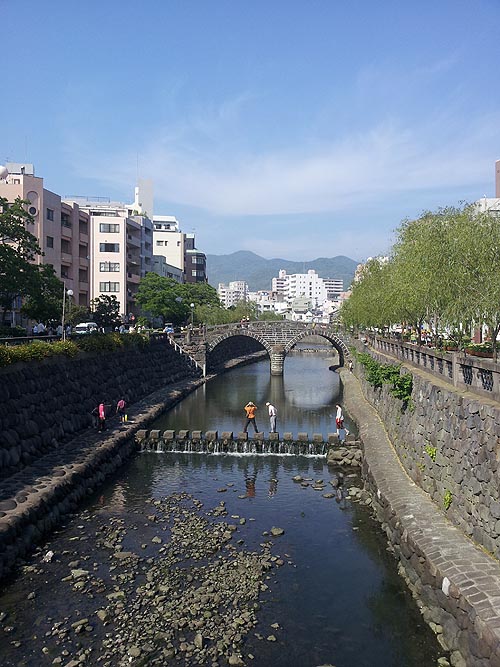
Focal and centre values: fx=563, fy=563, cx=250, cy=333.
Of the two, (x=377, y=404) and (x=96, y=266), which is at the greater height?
(x=96, y=266)

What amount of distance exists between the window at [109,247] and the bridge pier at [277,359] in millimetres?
23573

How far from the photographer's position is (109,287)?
71875mm

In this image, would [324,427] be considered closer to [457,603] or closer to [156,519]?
[156,519]

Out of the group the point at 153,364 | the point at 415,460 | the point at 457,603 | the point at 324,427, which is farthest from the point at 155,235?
the point at 457,603

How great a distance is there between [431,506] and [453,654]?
569 centimetres

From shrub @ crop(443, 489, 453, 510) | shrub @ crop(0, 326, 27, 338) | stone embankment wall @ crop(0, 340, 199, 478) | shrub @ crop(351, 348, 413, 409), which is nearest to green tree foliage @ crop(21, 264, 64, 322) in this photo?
shrub @ crop(0, 326, 27, 338)

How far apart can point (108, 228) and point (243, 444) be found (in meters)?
48.5

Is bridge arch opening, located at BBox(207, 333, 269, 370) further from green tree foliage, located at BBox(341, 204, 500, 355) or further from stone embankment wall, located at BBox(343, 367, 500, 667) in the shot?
stone embankment wall, located at BBox(343, 367, 500, 667)

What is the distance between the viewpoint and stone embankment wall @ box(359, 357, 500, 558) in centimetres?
1358

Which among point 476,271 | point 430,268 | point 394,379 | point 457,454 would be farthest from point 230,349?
point 457,454

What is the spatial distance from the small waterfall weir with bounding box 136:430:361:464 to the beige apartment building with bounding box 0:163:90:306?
25999 millimetres

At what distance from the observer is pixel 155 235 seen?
11044 centimetres

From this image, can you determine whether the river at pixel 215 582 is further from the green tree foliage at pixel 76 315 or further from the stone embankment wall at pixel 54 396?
the green tree foliage at pixel 76 315

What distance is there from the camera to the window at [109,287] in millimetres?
71500
